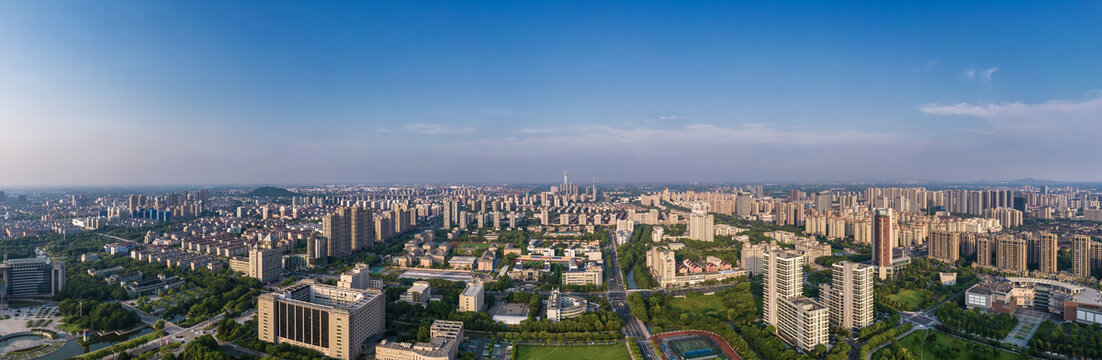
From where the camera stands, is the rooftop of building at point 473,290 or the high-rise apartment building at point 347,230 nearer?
the rooftop of building at point 473,290

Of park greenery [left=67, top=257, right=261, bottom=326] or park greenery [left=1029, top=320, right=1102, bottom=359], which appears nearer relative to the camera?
park greenery [left=1029, top=320, right=1102, bottom=359]

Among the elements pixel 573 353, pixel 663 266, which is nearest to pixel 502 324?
pixel 573 353

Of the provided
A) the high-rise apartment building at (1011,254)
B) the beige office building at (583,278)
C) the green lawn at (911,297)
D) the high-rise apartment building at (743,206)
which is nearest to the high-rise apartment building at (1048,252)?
the high-rise apartment building at (1011,254)

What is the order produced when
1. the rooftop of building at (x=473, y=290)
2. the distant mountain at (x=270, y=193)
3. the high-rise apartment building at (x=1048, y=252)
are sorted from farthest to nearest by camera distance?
1. the distant mountain at (x=270, y=193)
2. the high-rise apartment building at (x=1048, y=252)
3. the rooftop of building at (x=473, y=290)

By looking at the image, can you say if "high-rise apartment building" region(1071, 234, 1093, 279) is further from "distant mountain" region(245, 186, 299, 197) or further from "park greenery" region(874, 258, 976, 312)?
"distant mountain" region(245, 186, 299, 197)

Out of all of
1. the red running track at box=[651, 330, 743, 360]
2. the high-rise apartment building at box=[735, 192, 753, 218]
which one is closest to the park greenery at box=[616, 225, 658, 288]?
the red running track at box=[651, 330, 743, 360]

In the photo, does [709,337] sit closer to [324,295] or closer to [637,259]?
[324,295]

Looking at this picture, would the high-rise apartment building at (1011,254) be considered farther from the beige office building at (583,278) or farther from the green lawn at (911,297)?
the beige office building at (583,278)

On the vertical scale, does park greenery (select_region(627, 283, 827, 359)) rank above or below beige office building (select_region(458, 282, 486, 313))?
below
